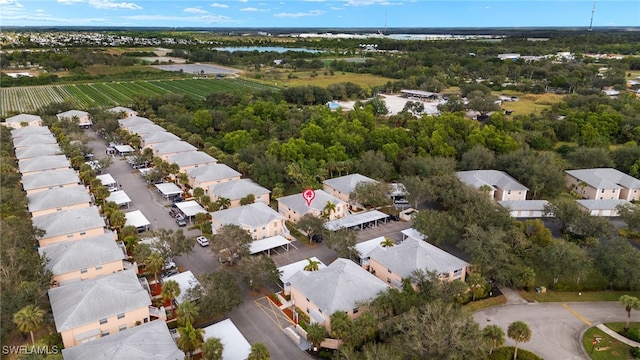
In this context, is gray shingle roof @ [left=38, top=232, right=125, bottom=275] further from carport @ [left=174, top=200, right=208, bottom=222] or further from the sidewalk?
the sidewalk

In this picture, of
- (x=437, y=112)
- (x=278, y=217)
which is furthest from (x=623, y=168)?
(x=278, y=217)

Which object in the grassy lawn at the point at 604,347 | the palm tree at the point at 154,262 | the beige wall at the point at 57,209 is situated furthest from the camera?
the beige wall at the point at 57,209

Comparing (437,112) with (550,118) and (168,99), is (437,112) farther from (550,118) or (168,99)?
(168,99)

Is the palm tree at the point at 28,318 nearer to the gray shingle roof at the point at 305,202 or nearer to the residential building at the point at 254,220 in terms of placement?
the residential building at the point at 254,220

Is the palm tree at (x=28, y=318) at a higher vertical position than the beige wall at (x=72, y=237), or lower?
higher

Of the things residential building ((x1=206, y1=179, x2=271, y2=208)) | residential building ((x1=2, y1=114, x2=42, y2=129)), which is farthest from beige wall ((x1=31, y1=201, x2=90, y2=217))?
residential building ((x1=2, y1=114, x2=42, y2=129))

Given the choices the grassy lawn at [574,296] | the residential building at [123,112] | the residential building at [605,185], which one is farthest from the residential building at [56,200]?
the residential building at [605,185]

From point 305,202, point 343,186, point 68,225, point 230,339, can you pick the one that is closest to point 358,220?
point 305,202
